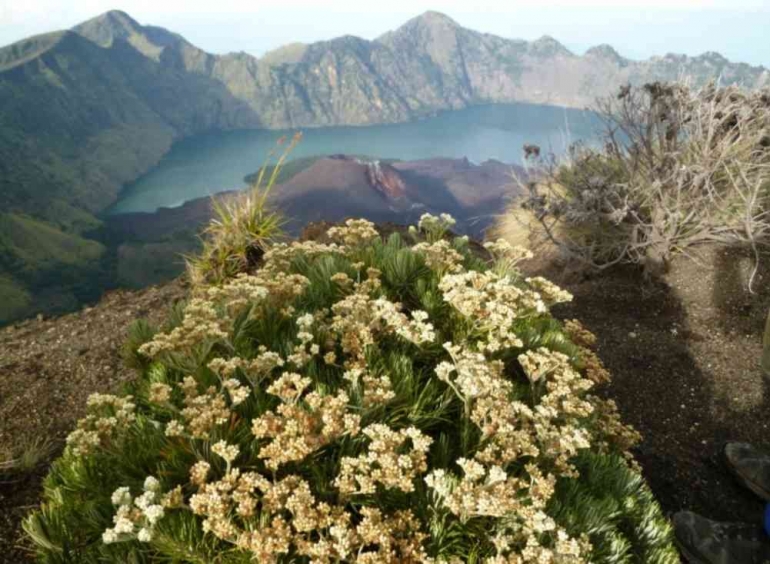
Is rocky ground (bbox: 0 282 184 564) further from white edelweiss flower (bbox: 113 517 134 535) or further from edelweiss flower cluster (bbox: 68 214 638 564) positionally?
white edelweiss flower (bbox: 113 517 134 535)

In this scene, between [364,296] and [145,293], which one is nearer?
[364,296]

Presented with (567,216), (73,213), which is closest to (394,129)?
(73,213)

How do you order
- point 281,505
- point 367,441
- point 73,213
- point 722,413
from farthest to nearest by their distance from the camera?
point 73,213
point 722,413
point 367,441
point 281,505

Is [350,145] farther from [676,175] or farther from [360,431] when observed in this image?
[360,431]

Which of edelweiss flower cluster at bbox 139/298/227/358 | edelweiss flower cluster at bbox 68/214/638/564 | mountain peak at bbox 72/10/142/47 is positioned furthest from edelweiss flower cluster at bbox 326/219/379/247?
mountain peak at bbox 72/10/142/47

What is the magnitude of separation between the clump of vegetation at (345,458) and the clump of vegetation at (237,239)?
504 cm

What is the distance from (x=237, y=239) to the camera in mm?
8516

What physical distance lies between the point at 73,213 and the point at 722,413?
107 metres

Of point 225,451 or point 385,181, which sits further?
point 385,181

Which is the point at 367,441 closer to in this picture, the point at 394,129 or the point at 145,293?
the point at 145,293

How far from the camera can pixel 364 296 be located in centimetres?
303

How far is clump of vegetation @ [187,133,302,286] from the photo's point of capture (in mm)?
8344

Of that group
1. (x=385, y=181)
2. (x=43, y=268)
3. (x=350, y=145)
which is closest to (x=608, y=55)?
(x=350, y=145)

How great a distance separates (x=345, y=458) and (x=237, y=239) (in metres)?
7.22
